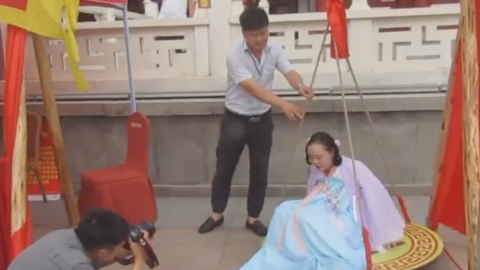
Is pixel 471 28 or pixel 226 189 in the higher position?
pixel 471 28

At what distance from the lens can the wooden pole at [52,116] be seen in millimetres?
3797

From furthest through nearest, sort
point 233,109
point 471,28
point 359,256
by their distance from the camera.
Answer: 1. point 233,109
2. point 359,256
3. point 471,28

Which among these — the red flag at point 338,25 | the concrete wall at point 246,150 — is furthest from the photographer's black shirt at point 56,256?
the concrete wall at point 246,150

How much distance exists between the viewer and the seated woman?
3250 millimetres

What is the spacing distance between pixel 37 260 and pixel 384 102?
3.33 metres

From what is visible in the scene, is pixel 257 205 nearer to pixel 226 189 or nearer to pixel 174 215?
pixel 226 189

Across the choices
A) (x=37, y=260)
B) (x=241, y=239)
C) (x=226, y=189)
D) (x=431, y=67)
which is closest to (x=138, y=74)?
(x=226, y=189)

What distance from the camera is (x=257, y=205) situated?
421 cm

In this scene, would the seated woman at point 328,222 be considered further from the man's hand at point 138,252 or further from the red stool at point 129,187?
the red stool at point 129,187

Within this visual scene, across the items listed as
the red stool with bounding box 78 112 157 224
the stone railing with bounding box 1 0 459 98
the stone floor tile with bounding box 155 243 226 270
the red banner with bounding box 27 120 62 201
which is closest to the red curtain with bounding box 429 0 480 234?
the stone railing with bounding box 1 0 459 98

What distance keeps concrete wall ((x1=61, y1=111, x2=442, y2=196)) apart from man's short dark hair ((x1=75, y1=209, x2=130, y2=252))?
2682 mm

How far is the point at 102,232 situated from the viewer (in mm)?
2377

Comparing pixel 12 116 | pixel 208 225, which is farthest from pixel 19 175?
pixel 208 225

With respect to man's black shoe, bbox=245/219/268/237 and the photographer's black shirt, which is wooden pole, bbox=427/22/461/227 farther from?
the photographer's black shirt
